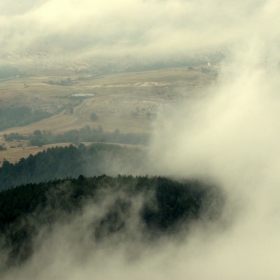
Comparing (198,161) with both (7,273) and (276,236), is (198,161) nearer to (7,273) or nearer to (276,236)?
(276,236)

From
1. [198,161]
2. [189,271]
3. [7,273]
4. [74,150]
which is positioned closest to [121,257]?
[189,271]

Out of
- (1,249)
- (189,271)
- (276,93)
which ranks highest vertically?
(276,93)

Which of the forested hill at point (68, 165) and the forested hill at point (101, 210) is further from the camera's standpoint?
the forested hill at point (68, 165)

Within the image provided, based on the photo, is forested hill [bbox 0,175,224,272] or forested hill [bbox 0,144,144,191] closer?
forested hill [bbox 0,175,224,272]

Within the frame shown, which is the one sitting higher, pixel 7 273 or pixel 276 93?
pixel 276 93

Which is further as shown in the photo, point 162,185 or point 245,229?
point 162,185
